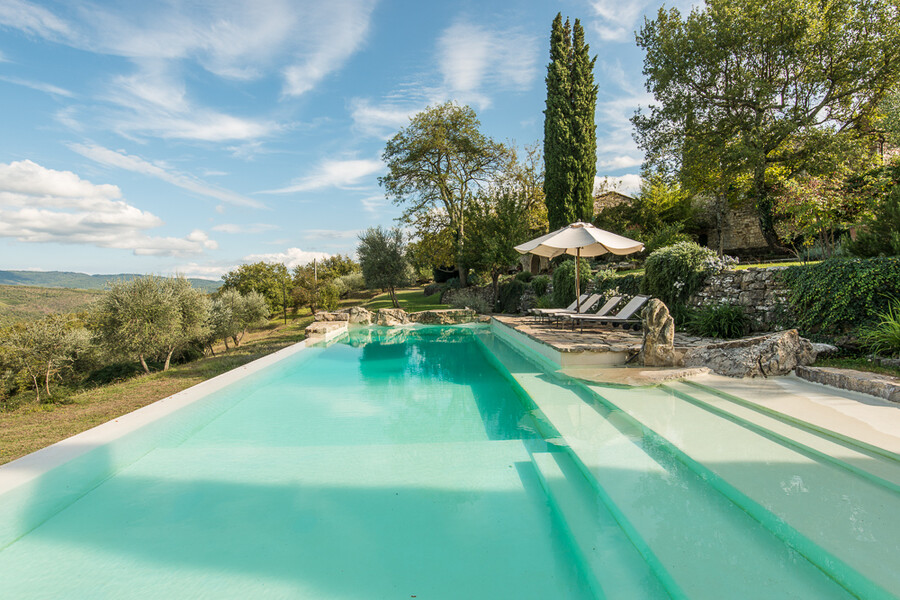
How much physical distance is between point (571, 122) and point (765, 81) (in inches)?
278

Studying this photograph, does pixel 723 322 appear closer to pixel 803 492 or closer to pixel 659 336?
pixel 659 336

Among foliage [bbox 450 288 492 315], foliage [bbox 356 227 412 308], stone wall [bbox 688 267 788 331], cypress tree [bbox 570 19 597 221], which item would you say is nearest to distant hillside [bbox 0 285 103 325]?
foliage [bbox 356 227 412 308]

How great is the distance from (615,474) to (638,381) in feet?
8.53

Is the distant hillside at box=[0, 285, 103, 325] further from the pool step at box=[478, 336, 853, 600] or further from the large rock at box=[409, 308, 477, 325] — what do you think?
the pool step at box=[478, 336, 853, 600]

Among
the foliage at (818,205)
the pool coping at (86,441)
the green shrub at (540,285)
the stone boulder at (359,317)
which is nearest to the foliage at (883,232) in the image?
the foliage at (818,205)

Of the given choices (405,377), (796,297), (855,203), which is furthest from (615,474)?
(855,203)

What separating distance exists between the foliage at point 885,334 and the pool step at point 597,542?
4414 millimetres

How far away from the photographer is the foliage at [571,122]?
1752 cm

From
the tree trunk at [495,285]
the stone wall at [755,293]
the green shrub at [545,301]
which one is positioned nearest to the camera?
the stone wall at [755,293]

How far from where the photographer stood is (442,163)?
23344 millimetres

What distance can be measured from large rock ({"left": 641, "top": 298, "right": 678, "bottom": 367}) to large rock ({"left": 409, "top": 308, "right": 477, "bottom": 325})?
10.2 m

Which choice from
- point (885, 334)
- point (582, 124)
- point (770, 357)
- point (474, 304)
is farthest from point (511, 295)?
point (885, 334)

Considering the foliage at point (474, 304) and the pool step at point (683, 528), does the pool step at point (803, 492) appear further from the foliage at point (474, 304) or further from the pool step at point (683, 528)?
the foliage at point (474, 304)

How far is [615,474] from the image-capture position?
277 centimetres
